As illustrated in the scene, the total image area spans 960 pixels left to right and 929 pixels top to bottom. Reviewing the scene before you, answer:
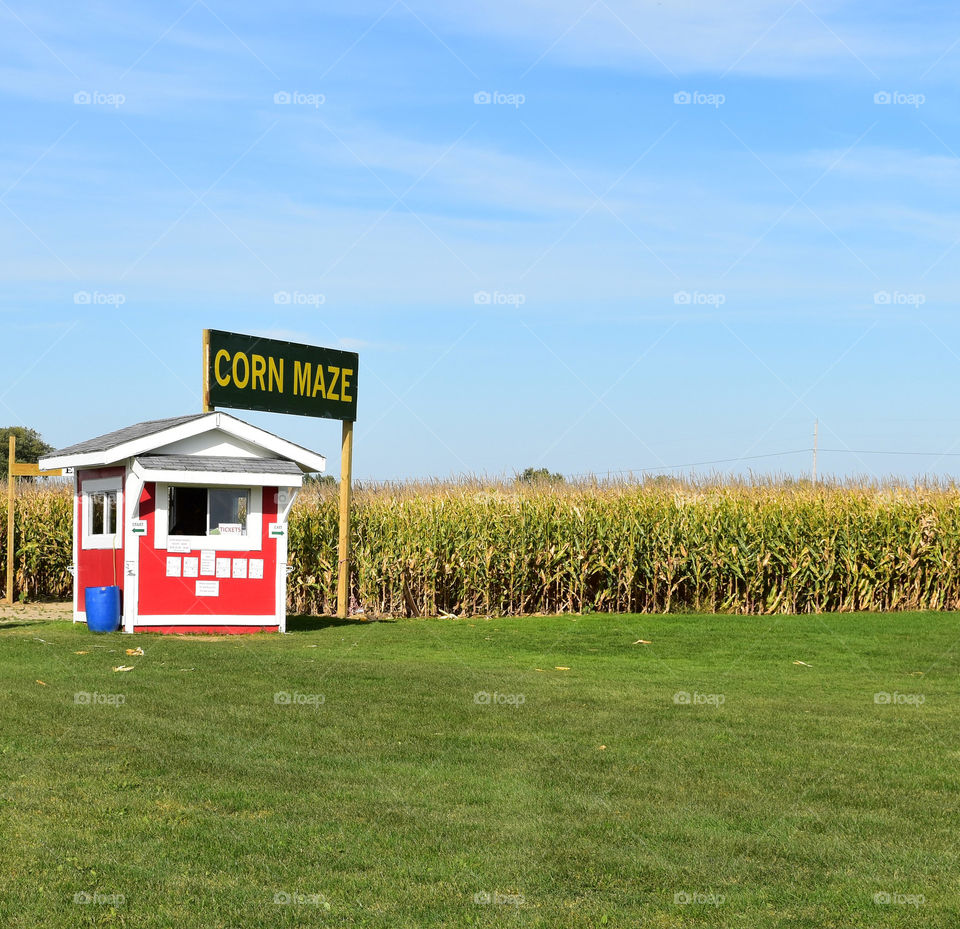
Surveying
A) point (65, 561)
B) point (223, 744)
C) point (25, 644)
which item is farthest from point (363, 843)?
point (65, 561)

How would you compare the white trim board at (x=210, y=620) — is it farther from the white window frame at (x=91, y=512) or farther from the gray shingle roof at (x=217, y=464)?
the gray shingle roof at (x=217, y=464)

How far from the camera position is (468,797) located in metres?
7.45

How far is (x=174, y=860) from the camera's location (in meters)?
6.05

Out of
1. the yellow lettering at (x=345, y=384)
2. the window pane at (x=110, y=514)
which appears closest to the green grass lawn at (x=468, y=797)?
the window pane at (x=110, y=514)

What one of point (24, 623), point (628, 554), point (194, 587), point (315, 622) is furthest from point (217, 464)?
point (628, 554)

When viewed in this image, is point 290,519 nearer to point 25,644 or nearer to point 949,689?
point 25,644

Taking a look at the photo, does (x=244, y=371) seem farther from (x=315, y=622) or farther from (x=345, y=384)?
(x=315, y=622)

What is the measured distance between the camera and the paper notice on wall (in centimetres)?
1836

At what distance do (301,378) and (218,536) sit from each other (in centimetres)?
415

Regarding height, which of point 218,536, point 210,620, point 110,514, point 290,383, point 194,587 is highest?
point 290,383

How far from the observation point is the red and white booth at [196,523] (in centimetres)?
1805

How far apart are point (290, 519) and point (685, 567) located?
8420mm

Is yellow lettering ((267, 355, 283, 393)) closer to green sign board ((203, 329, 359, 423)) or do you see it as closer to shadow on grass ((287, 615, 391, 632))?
green sign board ((203, 329, 359, 423))

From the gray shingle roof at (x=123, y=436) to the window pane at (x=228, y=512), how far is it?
1355mm
